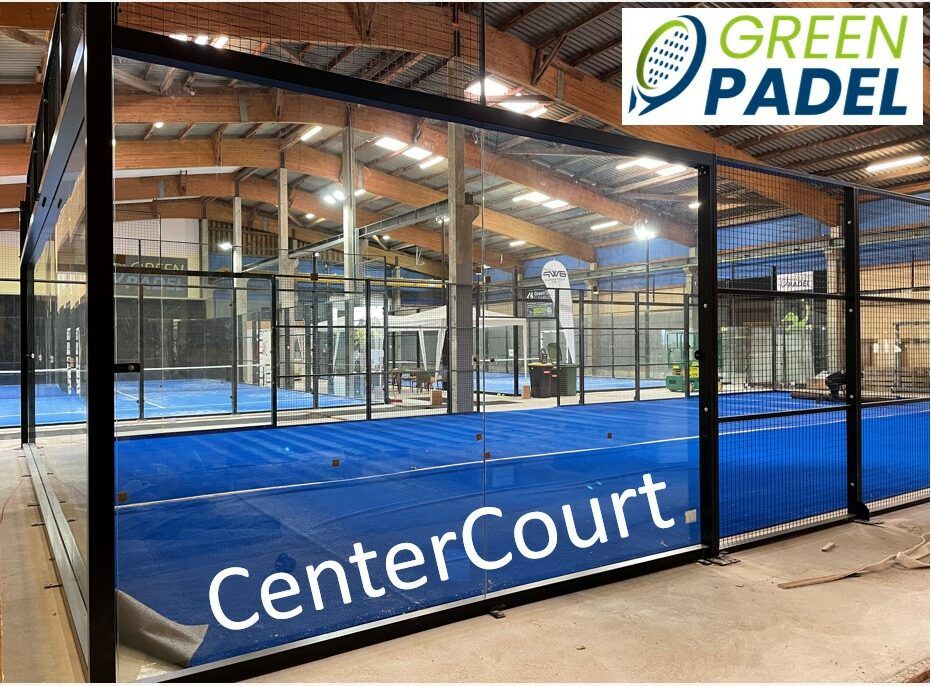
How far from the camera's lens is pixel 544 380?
1650 cm

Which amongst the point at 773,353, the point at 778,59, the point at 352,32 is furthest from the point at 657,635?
the point at 352,32

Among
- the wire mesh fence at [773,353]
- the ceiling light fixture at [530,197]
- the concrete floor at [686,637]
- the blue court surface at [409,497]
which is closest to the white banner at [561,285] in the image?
the blue court surface at [409,497]

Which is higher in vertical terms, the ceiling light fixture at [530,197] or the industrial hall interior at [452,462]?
the ceiling light fixture at [530,197]

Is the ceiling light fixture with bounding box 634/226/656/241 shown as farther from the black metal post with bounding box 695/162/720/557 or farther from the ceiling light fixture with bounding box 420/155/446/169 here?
the black metal post with bounding box 695/162/720/557

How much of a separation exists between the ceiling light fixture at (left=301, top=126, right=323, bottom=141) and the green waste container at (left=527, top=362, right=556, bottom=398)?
8.67 metres

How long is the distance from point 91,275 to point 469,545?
3.14 m

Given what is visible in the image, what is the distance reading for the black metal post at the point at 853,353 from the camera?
203 inches

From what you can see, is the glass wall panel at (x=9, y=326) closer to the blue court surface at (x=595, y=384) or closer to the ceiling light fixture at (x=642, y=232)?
the blue court surface at (x=595, y=384)

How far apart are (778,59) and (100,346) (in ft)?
24.7

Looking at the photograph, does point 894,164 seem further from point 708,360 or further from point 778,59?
point 708,360

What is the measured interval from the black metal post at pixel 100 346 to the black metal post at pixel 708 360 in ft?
11.2

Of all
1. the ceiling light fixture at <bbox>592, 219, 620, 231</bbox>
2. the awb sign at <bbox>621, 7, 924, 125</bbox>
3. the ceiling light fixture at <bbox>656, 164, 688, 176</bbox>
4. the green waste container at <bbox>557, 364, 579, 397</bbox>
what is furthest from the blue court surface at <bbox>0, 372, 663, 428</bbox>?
the ceiling light fixture at <bbox>656, 164, 688, 176</bbox>

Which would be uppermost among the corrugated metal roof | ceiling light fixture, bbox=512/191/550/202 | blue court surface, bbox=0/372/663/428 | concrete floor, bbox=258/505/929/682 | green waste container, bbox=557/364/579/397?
ceiling light fixture, bbox=512/191/550/202

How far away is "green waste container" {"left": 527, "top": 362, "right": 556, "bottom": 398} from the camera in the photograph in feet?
53.8
